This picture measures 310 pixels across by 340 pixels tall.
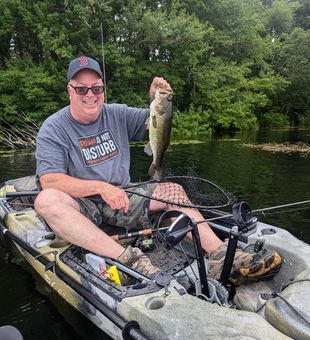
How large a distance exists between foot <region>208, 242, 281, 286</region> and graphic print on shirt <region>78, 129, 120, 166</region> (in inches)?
60.1

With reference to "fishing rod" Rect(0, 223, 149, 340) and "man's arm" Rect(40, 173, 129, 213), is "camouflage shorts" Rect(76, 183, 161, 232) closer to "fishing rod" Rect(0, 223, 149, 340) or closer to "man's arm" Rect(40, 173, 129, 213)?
"man's arm" Rect(40, 173, 129, 213)

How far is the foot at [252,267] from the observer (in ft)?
7.06

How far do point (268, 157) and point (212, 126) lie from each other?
43.5 feet

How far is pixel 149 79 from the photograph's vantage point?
70.7 feet

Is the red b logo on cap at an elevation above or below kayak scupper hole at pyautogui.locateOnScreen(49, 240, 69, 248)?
above

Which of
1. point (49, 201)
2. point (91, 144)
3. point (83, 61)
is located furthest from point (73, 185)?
point (83, 61)

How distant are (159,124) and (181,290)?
135cm

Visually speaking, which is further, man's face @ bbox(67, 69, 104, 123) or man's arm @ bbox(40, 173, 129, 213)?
man's face @ bbox(67, 69, 104, 123)

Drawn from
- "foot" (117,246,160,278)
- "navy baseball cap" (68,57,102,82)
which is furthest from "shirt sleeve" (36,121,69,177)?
"foot" (117,246,160,278)

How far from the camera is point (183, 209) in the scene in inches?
113

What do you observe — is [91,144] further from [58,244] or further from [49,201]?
[58,244]

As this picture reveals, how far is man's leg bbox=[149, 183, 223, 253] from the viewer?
2.67 metres

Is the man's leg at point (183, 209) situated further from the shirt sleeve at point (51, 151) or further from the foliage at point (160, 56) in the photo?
the foliage at point (160, 56)

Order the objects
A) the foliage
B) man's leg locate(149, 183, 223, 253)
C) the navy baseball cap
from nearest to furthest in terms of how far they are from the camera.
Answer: man's leg locate(149, 183, 223, 253)
the navy baseball cap
the foliage
